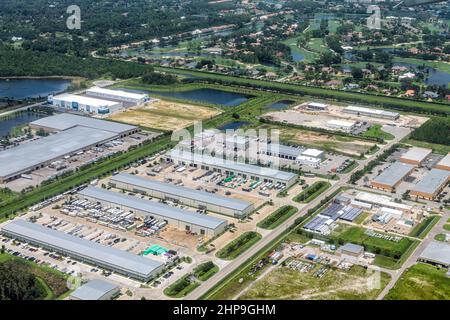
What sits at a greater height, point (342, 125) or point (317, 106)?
point (317, 106)

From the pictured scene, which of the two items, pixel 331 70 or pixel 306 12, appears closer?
pixel 331 70

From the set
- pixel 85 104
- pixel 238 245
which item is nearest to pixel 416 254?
pixel 238 245

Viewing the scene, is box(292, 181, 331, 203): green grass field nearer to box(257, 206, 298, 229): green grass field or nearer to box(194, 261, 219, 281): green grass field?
box(257, 206, 298, 229): green grass field

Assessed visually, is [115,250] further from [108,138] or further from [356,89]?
[356,89]

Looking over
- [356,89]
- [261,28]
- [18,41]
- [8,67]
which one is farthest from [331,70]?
[18,41]

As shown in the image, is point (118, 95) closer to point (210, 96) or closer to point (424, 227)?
point (210, 96)

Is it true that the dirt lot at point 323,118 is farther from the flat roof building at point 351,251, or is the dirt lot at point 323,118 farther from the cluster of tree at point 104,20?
the cluster of tree at point 104,20
